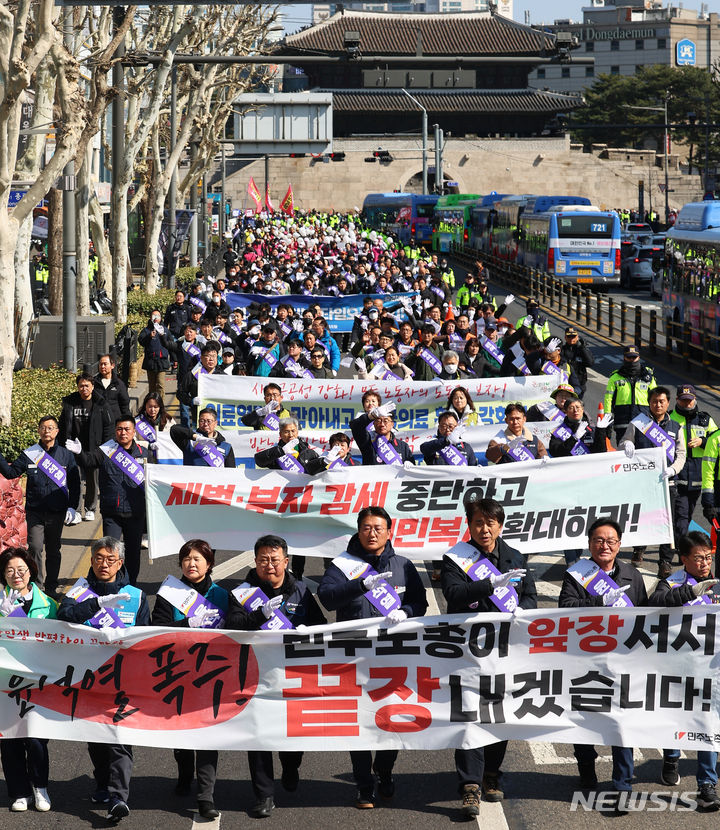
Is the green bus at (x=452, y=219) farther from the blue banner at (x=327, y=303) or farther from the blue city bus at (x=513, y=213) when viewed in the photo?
the blue banner at (x=327, y=303)

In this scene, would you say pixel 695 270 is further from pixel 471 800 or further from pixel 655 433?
pixel 471 800

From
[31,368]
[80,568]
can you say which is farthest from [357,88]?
[80,568]

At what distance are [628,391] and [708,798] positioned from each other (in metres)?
7.42

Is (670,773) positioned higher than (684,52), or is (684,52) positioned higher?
(684,52)

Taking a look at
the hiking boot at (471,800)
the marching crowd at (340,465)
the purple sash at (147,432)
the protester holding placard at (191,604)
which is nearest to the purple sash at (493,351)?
the marching crowd at (340,465)

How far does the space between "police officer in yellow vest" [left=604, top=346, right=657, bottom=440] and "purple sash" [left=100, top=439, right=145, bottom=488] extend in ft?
17.3

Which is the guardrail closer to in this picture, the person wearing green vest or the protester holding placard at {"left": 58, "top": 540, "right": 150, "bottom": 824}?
the person wearing green vest

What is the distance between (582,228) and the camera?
1751 inches

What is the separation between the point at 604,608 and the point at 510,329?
12.7m

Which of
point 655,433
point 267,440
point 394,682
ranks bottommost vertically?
point 394,682

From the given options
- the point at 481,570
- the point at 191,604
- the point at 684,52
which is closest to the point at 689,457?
the point at 481,570

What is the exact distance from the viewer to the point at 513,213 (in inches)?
2103

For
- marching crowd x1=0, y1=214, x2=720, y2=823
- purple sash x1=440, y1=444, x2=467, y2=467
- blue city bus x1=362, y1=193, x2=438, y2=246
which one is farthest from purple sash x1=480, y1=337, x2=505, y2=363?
blue city bus x1=362, y1=193, x2=438, y2=246

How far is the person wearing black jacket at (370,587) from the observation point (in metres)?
7.35
